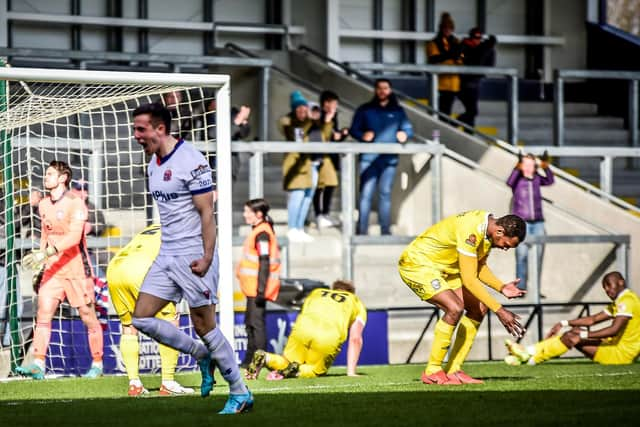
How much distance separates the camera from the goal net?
10406mm

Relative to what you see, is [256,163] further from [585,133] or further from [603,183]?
[585,133]

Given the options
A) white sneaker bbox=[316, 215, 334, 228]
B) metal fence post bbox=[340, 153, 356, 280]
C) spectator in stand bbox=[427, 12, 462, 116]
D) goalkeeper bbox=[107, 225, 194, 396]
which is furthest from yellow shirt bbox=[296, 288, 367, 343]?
spectator in stand bbox=[427, 12, 462, 116]

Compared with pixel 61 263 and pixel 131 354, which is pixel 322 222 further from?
pixel 131 354

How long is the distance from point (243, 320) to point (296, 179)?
2.29 metres

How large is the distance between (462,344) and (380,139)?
5823mm

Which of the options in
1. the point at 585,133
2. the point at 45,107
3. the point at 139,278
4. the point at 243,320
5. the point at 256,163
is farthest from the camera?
the point at 585,133

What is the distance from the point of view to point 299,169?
15508 mm

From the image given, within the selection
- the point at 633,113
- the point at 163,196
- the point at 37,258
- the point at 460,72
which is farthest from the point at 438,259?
the point at 633,113

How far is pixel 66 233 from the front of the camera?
12258mm

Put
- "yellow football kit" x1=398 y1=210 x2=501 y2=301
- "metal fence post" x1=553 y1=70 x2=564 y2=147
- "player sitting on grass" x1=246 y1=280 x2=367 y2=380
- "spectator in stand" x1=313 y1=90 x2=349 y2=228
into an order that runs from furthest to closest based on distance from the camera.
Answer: "metal fence post" x1=553 y1=70 x2=564 y2=147 → "spectator in stand" x1=313 y1=90 x2=349 y2=228 → "player sitting on grass" x1=246 y1=280 x2=367 y2=380 → "yellow football kit" x1=398 y1=210 x2=501 y2=301

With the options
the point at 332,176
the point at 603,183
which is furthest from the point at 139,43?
the point at 603,183

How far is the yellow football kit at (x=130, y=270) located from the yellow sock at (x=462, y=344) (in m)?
2.30

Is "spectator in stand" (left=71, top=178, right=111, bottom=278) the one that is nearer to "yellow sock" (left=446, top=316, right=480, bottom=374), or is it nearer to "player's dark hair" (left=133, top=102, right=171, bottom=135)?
"yellow sock" (left=446, top=316, right=480, bottom=374)

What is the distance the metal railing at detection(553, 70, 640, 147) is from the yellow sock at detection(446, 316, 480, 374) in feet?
25.4
